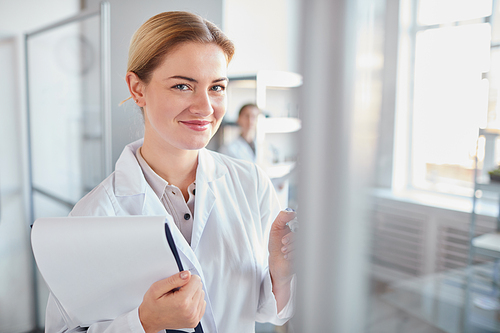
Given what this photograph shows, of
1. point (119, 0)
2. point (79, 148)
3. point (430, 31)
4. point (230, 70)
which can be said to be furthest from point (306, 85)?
point (79, 148)

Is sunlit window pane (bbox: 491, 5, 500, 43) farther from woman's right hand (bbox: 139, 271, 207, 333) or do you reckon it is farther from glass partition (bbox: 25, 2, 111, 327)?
glass partition (bbox: 25, 2, 111, 327)

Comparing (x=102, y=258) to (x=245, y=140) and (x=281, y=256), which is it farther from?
(x=245, y=140)

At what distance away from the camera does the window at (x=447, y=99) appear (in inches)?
5.4

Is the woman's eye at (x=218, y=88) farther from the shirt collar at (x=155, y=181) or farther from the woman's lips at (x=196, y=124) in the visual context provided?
the shirt collar at (x=155, y=181)

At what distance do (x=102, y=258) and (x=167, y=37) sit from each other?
0.98 feet

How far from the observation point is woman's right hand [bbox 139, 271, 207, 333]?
1.39ft

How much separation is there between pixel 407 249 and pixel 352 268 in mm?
22

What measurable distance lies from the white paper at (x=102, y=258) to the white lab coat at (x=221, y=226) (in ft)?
0.19

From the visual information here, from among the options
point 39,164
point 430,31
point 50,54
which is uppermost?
point 50,54

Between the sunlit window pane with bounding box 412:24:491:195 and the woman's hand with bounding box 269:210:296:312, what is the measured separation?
0.35 m

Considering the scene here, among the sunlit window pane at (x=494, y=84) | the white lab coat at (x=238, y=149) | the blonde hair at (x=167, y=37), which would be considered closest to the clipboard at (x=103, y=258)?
the blonde hair at (x=167, y=37)

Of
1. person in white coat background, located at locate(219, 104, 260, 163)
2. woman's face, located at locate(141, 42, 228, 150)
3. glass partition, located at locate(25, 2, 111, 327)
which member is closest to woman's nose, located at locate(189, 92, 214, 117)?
woman's face, located at locate(141, 42, 228, 150)

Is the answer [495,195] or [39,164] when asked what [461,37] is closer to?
[495,195]

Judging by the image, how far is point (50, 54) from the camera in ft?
2.62
